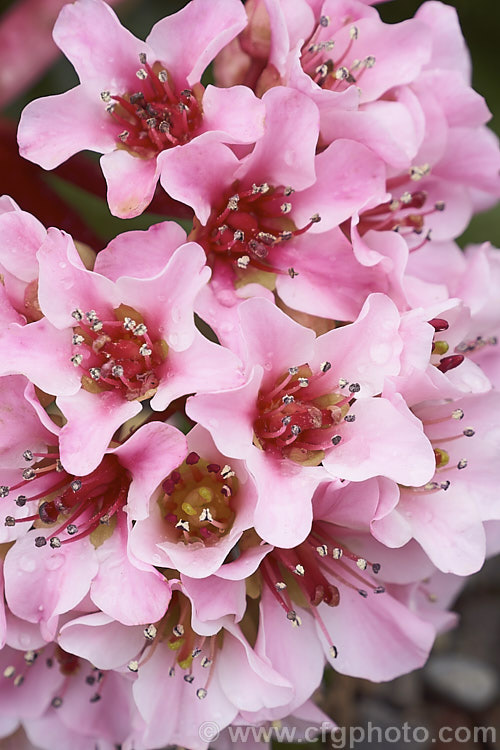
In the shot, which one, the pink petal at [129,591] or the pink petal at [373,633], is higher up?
the pink petal at [129,591]

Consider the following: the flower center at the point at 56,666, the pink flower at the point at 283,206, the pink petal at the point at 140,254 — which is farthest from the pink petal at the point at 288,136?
the flower center at the point at 56,666

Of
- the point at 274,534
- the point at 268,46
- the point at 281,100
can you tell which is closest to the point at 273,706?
the point at 274,534

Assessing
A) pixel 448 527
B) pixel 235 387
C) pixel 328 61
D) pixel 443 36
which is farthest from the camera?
pixel 443 36

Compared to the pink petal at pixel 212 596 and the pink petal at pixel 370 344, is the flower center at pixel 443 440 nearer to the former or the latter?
the pink petal at pixel 370 344

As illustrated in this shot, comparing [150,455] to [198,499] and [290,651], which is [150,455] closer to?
[198,499]

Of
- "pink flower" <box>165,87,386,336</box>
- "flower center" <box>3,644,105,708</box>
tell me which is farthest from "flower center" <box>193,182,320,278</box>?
"flower center" <box>3,644,105,708</box>

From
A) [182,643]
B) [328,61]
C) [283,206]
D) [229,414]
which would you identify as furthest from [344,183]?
[182,643]
